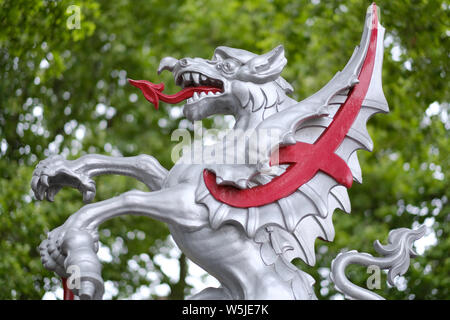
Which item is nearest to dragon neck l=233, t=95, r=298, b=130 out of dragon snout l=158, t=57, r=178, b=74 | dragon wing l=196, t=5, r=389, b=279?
dragon wing l=196, t=5, r=389, b=279

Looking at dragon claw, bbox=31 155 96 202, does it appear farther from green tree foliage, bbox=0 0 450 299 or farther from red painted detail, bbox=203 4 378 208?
green tree foliage, bbox=0 0 450 299

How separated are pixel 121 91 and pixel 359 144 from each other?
6219 millimetres

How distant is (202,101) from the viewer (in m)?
3.43

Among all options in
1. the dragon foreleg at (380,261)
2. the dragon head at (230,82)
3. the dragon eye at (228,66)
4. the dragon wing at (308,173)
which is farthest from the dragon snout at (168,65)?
the dragon foreleg at (380,261)

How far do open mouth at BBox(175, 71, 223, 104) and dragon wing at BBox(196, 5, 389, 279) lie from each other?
34 cm

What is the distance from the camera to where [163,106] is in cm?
945

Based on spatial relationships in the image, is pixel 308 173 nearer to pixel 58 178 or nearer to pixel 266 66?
pixel 266 66

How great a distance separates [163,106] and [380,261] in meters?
6.36

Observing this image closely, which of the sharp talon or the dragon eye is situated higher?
the dragon eye

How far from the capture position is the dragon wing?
3.21m
